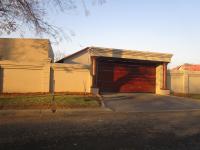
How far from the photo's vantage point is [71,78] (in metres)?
25.1

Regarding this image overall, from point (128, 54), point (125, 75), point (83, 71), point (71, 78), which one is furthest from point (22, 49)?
point (128, 54)

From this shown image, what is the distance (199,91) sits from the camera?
31.6 metres

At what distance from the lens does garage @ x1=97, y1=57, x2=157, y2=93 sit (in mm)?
26875

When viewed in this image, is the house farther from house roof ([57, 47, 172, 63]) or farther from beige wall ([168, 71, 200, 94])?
beige wall ([168, 71, 200, 94])

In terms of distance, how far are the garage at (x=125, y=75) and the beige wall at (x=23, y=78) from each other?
15.6 feet

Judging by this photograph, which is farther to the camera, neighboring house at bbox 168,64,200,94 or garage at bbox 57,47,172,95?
neighboring house at bbox 168,64,200,94

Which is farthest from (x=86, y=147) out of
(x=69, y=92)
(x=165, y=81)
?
(x=165, y=81)

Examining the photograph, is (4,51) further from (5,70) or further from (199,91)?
(199,91)

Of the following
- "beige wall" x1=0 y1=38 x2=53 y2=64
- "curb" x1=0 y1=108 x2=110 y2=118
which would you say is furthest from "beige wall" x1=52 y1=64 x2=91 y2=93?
"curb" x1=0 y1=108 x2=110 y2=118

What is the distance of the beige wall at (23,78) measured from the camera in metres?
23.8

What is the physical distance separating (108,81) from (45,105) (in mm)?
10369

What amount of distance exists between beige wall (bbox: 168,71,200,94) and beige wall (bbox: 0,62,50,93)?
11975 mm

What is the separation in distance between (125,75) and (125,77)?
0.57 feet

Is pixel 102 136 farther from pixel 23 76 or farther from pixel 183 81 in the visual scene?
pixel 183 81
